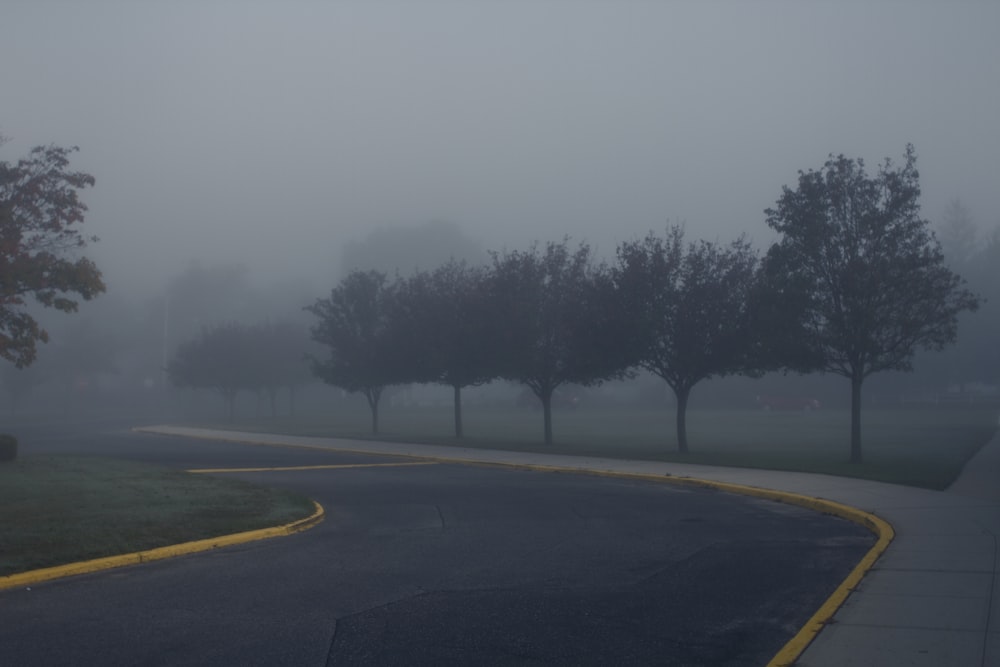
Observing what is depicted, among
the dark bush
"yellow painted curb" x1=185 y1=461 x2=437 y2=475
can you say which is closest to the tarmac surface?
"yellow painted curb" x1=185 y1=461 x2=437 y2=475

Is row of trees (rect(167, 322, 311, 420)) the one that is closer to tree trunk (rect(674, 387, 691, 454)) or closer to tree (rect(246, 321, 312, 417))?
tree (rect(246, 321, 312, 417))

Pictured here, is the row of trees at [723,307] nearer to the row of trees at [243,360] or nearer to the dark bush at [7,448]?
the dark bush at [7,448]

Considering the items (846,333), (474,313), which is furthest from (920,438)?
(474,313)

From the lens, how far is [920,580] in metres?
9.84

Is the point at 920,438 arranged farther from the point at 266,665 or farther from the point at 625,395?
the point at 625,395

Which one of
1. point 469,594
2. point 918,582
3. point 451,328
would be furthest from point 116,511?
point 451,328

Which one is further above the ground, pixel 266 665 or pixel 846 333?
pixel 846 333

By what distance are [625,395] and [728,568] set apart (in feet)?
273

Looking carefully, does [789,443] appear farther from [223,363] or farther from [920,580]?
[223,363]

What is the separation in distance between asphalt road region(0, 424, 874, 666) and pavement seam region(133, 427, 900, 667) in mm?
168

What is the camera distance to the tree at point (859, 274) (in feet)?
80.3

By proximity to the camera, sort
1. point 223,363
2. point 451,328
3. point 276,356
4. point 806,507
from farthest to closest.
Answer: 1. point 276,356
2. point 223,363
3. point 451,328
4. point 806,507

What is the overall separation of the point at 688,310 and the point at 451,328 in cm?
1083

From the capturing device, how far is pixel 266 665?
22.9ft
